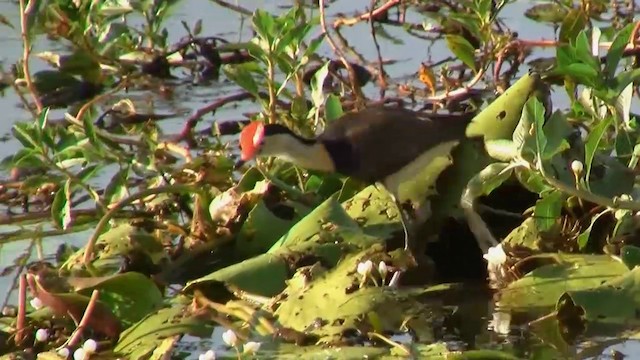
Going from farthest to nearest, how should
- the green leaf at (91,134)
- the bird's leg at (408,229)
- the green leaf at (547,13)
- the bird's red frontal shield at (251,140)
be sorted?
the green leaf at (547,13)
the bird's red frontal shield at (251,140)
the green leaf at (91,134)
the bird's leg at (408,229)

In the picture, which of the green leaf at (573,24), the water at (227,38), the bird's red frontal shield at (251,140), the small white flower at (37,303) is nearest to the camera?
the small white flower at (37,303)

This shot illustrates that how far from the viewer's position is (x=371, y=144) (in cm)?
468

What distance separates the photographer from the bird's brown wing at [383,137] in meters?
4.56

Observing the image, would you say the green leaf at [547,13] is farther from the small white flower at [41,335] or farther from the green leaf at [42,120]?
the small white flower at [41,335]

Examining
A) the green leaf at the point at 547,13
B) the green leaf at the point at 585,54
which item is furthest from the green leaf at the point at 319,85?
the green leaf at the point at 547,13

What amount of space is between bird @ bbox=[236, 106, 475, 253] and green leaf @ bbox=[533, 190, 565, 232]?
18.5 inches

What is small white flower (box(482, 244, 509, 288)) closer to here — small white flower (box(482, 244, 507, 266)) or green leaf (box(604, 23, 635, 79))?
small white flower (box(482, 244, 507, 266))

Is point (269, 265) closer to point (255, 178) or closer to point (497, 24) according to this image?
point (255, 178)

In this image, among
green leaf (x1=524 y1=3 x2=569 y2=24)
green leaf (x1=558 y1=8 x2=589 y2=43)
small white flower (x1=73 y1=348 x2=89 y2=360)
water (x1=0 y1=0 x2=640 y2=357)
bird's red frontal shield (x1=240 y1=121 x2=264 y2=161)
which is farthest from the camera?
green leaf (x1=524 y1=3 x2=569 y2=24)

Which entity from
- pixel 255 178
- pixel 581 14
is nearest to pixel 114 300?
pixel 255 178

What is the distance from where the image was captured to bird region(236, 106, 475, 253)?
448 centimetres

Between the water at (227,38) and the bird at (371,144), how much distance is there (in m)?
0.72

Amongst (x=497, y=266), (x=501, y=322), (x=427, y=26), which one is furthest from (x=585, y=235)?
(x=427, y=26)

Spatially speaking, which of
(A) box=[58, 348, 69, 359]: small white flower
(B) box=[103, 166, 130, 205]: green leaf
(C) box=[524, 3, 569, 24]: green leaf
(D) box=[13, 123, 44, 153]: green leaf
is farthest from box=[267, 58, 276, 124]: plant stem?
(C) box=[524, 3, 569, 24]: green leaf
